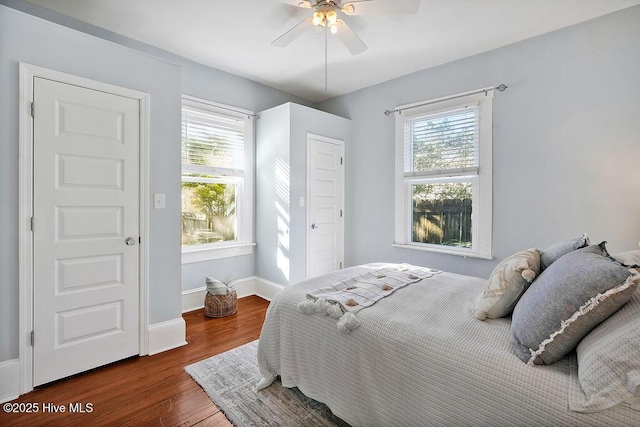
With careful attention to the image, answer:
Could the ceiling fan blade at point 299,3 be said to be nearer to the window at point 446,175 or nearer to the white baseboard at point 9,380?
the window at point 446,175

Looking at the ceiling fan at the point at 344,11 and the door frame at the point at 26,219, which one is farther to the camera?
the ceiling fan at the point at 344,11

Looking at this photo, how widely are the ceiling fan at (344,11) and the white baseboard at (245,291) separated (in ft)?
8.50

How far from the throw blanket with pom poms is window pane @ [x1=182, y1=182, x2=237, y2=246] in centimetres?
206

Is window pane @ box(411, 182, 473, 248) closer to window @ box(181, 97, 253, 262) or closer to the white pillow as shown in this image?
the white pillow

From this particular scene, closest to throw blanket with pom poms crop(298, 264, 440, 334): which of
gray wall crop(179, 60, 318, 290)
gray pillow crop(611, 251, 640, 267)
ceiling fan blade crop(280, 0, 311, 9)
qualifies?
gray pillow crop(611, 251, 640, 267)

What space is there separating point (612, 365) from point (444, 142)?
277 centimetres

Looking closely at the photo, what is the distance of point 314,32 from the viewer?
8.96 ft

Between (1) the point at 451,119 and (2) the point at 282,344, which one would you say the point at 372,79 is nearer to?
(1) the point at 451,119

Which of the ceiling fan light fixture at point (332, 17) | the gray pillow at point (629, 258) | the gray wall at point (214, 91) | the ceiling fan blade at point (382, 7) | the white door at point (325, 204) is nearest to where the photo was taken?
the gray pillow at point (629, 258)

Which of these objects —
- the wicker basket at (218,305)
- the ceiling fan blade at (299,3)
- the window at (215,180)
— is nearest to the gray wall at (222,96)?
the window at (215,180)

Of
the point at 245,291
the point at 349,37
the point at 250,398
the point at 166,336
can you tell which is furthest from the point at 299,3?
the point at 245,291

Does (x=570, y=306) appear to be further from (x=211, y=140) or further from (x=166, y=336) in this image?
(x=211, y=140)

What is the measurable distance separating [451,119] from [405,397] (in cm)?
287

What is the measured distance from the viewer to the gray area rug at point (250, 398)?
1.65 metres
